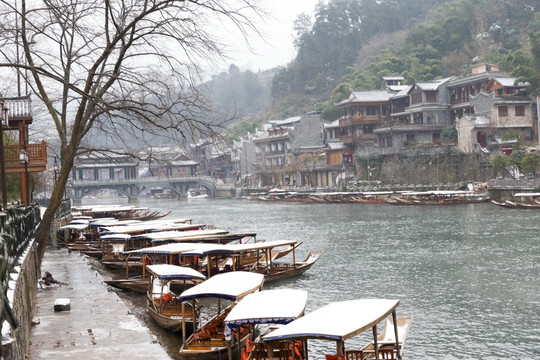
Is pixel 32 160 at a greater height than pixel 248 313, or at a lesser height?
greater

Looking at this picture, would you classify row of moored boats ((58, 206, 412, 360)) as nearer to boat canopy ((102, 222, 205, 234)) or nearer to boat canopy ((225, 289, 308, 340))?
boat canopy ((225, 289, 308, 340))

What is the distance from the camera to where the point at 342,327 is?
11.1m

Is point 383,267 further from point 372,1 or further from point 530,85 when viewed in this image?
point 372,1

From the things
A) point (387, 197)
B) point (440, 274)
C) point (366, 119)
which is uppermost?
point (366, 119)

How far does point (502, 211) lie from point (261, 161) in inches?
2724

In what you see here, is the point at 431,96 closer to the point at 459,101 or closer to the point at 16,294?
the point at 459,101

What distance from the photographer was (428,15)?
13850 centimetres

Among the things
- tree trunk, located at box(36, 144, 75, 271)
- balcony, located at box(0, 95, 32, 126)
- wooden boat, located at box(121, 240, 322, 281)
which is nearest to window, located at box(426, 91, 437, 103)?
wooden boat, located at box(121, 240, 322, 281)

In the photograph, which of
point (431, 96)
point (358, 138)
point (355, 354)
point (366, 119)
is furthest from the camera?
point (366, 119)

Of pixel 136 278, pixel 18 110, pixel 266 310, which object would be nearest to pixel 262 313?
pixel 266 310

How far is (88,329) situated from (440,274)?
55.8 ft

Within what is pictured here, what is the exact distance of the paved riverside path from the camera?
12384mm

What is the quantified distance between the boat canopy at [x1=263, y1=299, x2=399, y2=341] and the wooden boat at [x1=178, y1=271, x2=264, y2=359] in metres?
2.19

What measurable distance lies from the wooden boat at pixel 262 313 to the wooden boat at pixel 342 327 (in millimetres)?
429
